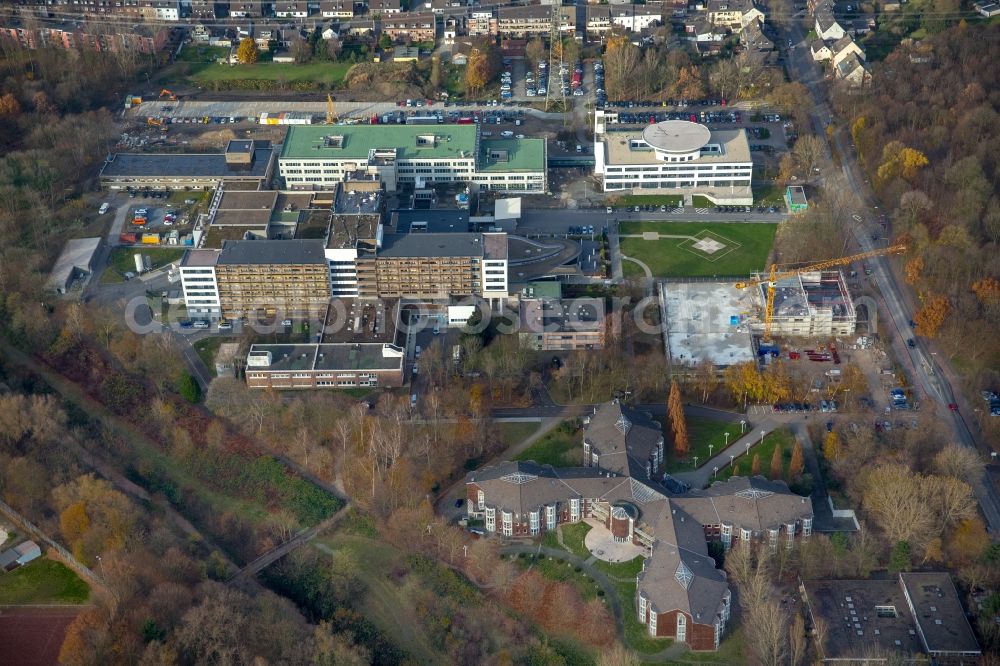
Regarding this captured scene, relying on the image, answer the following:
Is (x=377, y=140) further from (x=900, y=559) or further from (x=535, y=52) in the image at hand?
(x=900, y=559)

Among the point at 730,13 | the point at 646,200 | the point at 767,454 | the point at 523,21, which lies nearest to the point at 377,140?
the point at 646,200

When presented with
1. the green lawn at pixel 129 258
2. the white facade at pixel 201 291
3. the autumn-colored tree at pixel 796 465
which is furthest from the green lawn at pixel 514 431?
the green lawn at pixel 129 258

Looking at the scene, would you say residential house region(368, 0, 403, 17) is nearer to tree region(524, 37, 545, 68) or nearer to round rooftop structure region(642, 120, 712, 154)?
tree region(524, 37, 545, 68)

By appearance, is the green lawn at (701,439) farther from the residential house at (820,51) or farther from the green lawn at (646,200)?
the residential house at (820,51)

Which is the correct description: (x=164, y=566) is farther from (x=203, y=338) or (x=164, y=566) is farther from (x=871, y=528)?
(x=871, y=528)

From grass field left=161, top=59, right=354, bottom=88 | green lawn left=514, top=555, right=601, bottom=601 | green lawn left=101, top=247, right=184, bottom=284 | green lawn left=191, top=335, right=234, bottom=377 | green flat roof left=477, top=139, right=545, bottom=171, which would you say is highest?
grass field left=161, top=59, right=354, bottom=88

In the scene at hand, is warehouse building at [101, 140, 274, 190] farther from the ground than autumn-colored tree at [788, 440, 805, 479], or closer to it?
farther from the ground

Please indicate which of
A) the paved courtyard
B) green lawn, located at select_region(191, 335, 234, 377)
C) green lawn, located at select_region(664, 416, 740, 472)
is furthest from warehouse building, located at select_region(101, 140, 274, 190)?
the paved courtyard

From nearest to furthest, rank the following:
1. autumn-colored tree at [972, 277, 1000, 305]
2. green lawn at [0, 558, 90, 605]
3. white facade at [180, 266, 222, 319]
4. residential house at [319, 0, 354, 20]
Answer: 1. green lawn at [0, 558, 90, 605]
2. autumn-colored tree at [972, 277, 1000, 305]
3. white facade at [180, 266, 222, 319]
4. residential house at [319, 0, 354, 20]
